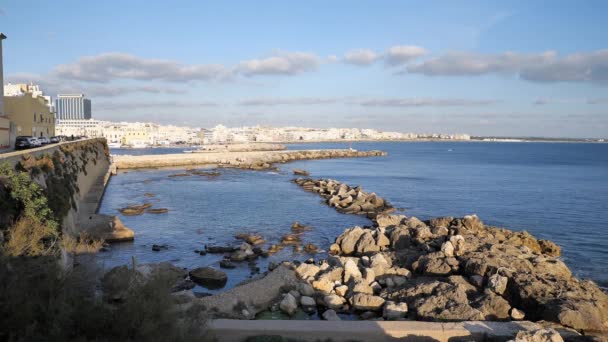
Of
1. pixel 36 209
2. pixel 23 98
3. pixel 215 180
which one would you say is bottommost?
pixel 215 180

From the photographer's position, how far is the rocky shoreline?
12344 mm

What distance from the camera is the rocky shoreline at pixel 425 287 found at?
12344 mm

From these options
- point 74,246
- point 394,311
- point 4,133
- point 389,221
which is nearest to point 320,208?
point 389,221

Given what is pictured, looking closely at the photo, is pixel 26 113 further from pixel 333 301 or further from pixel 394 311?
A: pixel 394 311

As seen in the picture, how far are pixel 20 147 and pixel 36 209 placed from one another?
72.5 ft

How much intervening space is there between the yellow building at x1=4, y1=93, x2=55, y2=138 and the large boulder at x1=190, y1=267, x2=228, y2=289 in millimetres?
29986

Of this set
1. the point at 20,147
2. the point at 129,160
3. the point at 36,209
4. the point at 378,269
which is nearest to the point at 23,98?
the point at 20,147

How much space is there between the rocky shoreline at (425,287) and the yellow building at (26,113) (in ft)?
100

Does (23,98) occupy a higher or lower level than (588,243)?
higher

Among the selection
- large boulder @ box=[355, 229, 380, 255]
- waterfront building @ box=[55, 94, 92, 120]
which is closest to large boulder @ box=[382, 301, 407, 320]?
large boulder @ box=[355, 229, 380, 255]

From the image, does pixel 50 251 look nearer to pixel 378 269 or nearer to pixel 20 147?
pixel 378 269

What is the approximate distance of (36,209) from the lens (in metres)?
12.6

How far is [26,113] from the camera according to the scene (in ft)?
135

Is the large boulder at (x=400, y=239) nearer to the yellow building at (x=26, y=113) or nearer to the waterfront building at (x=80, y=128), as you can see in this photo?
the yellow building at (x=26, y=113)
